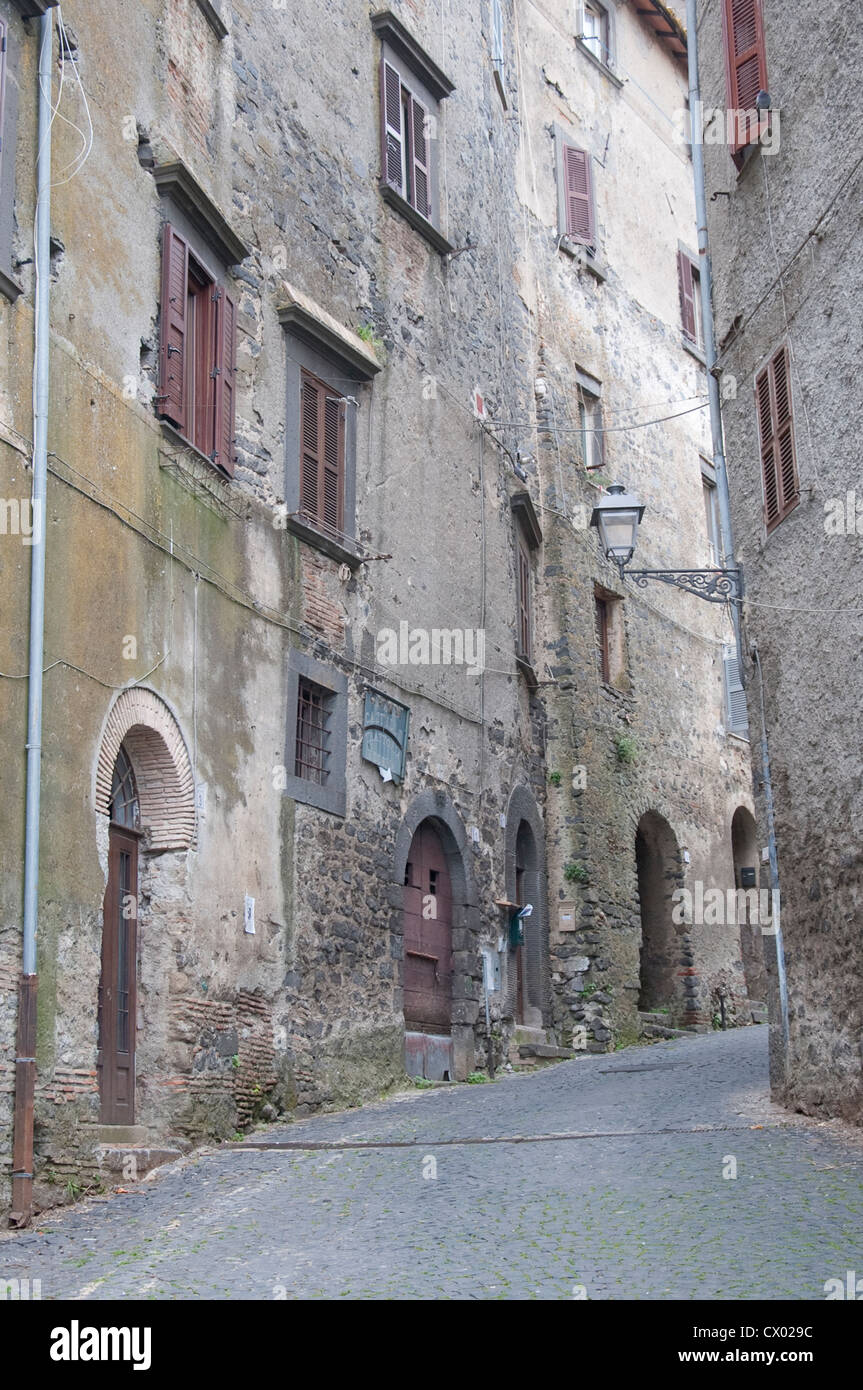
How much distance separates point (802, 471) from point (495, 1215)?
17.6ft

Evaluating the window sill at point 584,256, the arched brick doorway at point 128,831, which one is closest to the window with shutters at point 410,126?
the window sill at point 584,256

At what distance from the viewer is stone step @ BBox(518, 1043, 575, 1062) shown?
16156 millimetres

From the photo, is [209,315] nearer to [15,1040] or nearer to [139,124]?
[139,124]

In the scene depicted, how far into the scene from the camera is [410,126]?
15711mm

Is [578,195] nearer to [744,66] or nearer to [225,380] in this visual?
[744,66]

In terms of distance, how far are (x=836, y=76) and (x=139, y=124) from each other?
15.3 feet

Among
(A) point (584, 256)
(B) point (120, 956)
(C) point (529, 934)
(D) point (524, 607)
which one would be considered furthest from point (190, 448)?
(A) point (584, 256)

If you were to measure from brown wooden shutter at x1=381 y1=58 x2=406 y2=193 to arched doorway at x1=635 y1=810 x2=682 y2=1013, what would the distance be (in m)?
8.85

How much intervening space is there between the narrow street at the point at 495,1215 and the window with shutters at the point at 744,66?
6921 mm

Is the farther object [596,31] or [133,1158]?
[596,31]

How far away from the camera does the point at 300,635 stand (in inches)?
485

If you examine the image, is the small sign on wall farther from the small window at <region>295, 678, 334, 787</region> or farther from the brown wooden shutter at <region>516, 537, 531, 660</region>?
the small window at <region>295, 678, 334, 787</region>

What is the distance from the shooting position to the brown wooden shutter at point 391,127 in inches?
594

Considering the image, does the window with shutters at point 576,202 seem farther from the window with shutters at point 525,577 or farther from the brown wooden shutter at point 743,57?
the brown wooden shutter at point 743,57
